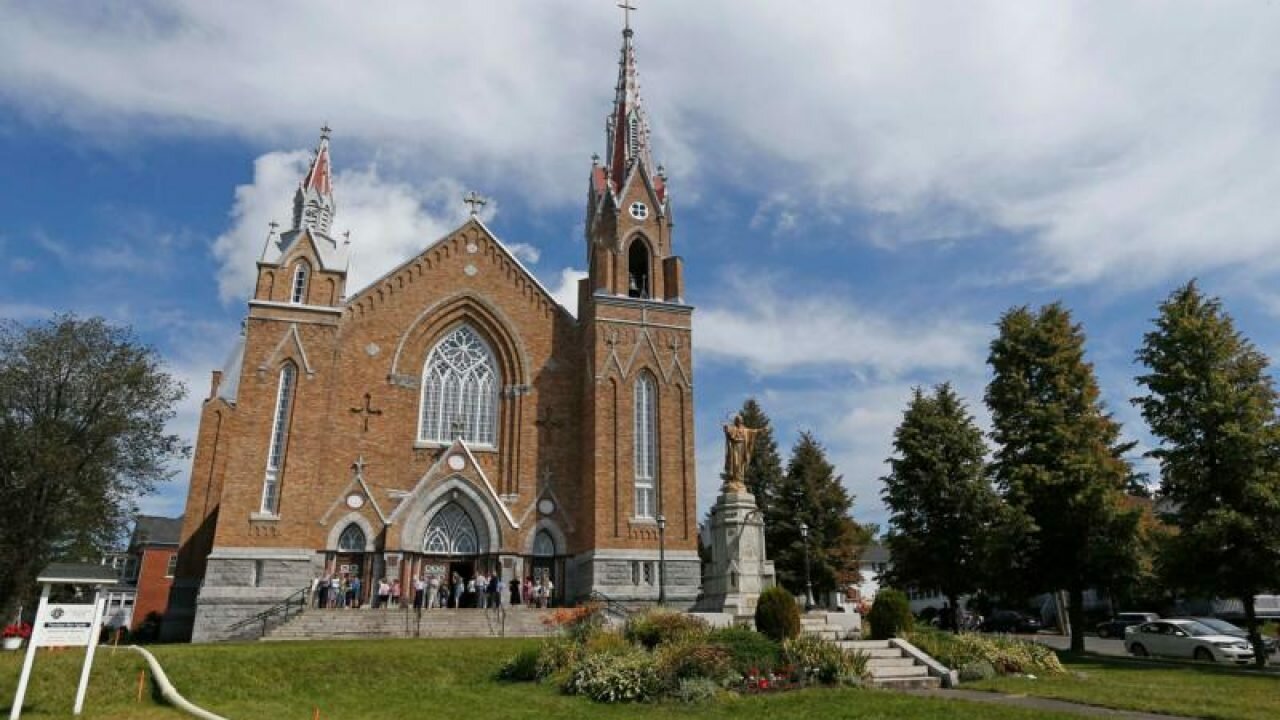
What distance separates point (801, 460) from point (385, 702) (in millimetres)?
31626

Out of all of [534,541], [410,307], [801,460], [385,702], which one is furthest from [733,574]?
[801,460]

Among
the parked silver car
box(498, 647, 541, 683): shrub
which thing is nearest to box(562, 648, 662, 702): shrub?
box(498, 647, 541, 683): shrub

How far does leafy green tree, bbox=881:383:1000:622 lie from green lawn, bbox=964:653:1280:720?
1043cm

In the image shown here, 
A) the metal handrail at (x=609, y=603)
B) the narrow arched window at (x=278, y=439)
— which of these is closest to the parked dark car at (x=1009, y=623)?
the metal handrail at (x=609, y=603)

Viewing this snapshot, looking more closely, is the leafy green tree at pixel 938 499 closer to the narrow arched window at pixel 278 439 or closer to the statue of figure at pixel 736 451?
the statue of figure at pixel 736 451

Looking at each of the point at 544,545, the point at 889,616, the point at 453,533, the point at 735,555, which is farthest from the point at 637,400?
the point at 889,616

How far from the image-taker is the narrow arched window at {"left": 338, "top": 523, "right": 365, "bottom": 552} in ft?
93.8

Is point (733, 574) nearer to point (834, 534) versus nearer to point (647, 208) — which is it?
point (647, 208)

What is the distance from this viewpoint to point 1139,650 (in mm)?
26031

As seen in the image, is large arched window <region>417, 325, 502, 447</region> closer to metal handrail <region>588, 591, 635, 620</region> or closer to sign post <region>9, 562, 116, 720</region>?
metal handrail <region>588, 591, 635, 620</region>

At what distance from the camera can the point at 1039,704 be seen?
38.7 feet

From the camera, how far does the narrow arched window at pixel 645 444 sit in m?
30.9

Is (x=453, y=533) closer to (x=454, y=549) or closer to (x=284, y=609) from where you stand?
(x=454, y=549)

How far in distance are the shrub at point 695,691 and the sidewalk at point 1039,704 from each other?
2.99m
